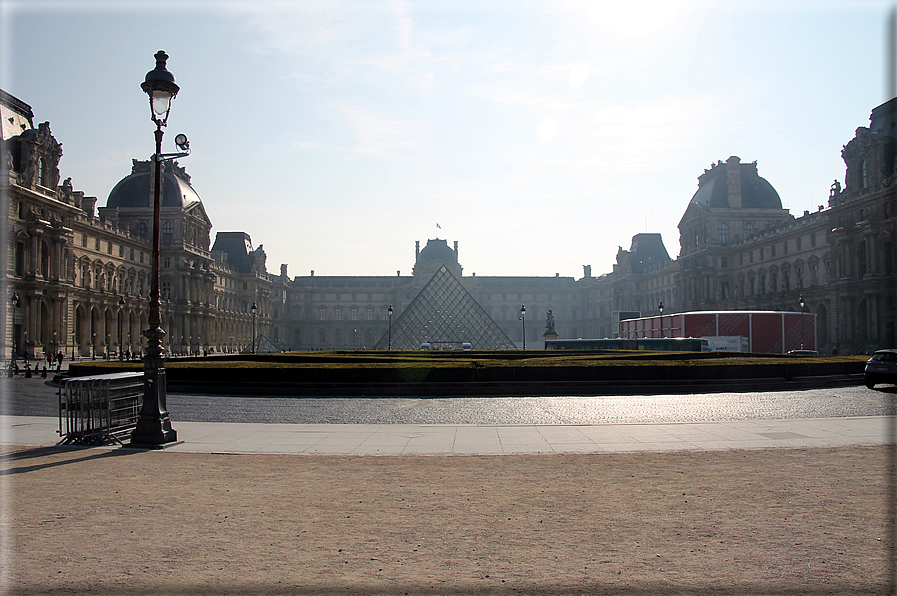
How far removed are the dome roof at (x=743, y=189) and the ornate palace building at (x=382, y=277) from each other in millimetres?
211

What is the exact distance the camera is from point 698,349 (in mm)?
34438

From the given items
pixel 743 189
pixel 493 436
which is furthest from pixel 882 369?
pixel 743 189

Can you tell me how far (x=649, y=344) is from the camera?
3953cm

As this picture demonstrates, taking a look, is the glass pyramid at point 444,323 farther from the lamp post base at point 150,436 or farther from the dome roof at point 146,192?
the lamp post base at point 150,436

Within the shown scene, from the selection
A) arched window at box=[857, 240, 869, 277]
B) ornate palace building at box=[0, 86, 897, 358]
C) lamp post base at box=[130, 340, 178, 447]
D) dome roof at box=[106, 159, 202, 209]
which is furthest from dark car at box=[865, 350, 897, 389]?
dome roof at box=[106, 159, 202, 209]

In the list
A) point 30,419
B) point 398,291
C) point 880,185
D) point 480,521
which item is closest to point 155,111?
point 30,419

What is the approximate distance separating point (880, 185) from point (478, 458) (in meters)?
45.4

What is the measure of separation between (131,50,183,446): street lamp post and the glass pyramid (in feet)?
119

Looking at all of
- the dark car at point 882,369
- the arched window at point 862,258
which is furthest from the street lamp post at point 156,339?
the arched window at point 862,258

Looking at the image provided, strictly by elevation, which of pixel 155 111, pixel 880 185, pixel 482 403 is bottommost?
pixel 482 403

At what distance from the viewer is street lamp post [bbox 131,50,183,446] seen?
385 inches

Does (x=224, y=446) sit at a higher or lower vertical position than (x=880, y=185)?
lower

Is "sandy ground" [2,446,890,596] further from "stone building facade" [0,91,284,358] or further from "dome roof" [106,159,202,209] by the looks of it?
"dome roof" [106,159,202,209]

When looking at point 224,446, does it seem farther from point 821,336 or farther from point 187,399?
point 821,336
